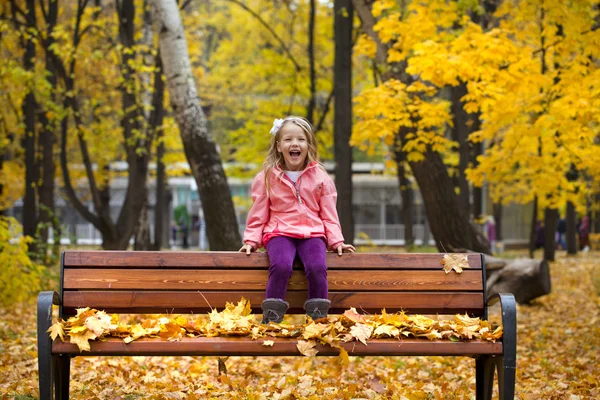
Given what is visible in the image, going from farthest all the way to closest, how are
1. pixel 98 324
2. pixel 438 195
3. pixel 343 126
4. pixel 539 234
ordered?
pixel 539 234 → pixel 343 126 → pixel 438 195 → pixel 98 324

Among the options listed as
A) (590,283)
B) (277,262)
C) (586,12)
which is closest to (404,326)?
(277,262)

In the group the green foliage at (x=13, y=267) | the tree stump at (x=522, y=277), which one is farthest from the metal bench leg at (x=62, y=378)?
the tree stump at (x=522, y=277)

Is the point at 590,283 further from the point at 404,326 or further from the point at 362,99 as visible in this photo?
the point at 404,326

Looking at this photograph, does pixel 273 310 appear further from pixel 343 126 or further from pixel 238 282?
pixel 343 126

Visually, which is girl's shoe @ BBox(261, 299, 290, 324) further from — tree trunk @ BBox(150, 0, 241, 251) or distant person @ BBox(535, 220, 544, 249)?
distant person @ BBox(535, 220, 544, 249)

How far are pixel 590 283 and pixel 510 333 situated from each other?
1434 centimetres

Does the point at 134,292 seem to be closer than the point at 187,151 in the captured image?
Yes

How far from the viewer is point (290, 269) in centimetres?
486

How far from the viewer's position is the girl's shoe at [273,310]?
4.80 m

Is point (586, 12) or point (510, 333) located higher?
point (586, 12)

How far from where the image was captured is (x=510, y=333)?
172 inches

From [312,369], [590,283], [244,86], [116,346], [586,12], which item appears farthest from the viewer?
[244,86]

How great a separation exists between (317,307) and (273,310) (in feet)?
0.82

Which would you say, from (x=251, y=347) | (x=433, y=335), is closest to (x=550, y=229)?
(x=433, y=335)
